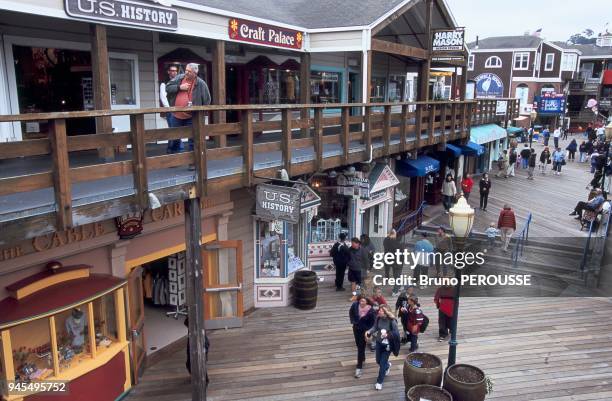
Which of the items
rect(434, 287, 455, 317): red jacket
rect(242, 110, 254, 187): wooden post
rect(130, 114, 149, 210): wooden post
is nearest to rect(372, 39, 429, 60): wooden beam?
rect(242, 110, 254, 187): wooden post

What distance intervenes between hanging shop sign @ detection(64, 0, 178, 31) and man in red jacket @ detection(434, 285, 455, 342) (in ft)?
23.6

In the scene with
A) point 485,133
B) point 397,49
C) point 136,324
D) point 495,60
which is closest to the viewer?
point 136,324

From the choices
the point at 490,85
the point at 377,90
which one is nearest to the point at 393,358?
the point at 377,90

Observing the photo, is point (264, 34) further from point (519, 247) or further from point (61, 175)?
point (519, 247)

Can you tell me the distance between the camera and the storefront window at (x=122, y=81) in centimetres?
996

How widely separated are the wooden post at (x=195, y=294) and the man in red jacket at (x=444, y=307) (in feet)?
16.2

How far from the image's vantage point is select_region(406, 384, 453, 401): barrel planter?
751cm

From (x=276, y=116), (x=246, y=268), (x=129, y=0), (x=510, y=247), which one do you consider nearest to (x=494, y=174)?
(x=510, y=247)

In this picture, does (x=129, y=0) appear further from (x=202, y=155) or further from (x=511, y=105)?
(x=511, y=105)

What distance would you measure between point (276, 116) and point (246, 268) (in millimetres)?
5217

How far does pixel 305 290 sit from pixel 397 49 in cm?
741

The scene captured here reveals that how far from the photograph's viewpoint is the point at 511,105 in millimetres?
28734

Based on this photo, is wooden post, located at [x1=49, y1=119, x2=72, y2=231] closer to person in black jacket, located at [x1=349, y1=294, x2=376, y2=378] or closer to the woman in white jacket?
person in black jacket, located at [x1=349, y1=294, x2=376, y2=378]

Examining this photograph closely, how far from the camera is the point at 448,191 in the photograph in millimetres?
19500
